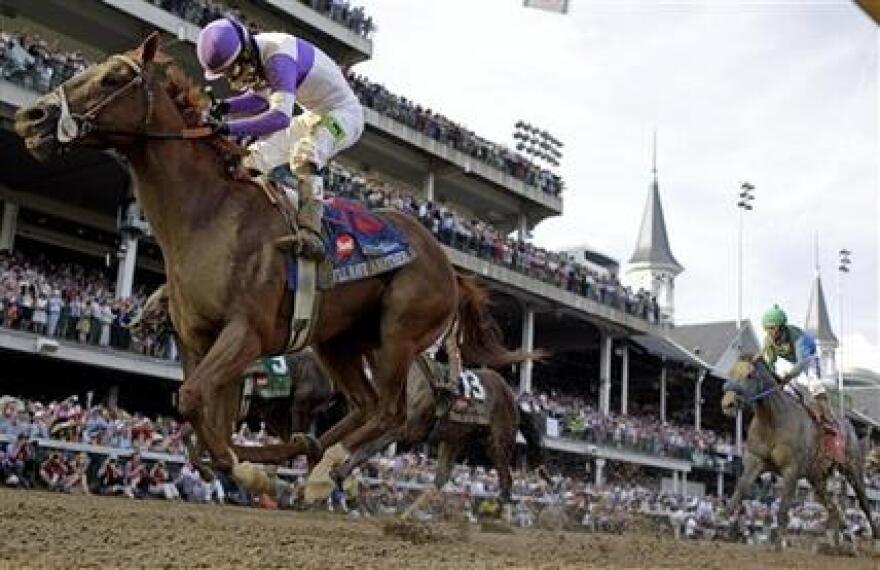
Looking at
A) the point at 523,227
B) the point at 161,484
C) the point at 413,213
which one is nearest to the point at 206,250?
the point at 161,484

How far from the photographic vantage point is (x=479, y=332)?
9562mm

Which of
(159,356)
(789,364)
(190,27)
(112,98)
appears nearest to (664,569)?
(112,98)

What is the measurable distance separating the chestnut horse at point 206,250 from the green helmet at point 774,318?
8.81m

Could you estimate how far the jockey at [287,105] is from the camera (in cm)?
673

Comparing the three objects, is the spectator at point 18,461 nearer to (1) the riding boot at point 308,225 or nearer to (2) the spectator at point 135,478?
(2) the spectator at point 135,478

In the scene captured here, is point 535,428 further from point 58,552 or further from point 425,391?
point 58,552

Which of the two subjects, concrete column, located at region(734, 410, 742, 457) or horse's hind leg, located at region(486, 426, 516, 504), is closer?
horse's hind leg, located at region(486, 426, 516, 504)

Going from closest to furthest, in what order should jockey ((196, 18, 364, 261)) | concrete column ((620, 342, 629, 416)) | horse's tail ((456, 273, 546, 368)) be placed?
jockey ((196, 18, 364, 261))
horse's tail ((456, 273, 546, 368))
concrete column ((620, 342, 629, 416))

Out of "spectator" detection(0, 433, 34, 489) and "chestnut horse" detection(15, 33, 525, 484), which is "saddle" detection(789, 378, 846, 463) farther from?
"spectator" detection(0, 433, 34, 489)

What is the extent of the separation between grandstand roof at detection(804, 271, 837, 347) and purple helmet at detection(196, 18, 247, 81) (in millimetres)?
91682

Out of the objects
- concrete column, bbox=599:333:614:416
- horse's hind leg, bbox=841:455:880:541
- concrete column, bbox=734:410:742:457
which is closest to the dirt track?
horse's hind leg, bbox=841:455:880:541

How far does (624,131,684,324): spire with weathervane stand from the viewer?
8425cm

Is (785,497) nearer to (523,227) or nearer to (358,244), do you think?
(358,244)

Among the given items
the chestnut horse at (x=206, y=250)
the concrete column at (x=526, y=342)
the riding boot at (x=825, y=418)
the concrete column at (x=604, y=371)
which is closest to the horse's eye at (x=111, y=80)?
the chestnut horse at (x=206, y=250)
